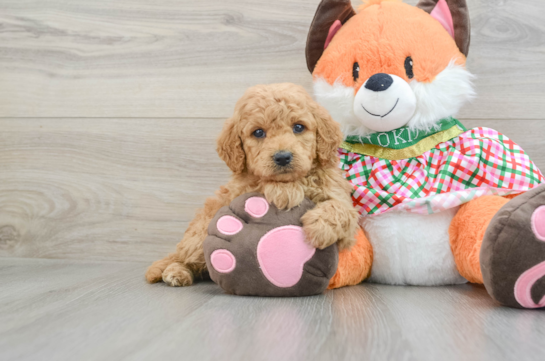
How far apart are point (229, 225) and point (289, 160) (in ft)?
0.54

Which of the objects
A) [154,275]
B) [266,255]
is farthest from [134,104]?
[266,255]

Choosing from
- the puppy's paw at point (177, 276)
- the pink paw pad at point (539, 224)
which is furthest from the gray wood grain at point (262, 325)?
the pink paw pad at point (539, 224)

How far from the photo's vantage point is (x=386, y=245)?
0.96 m

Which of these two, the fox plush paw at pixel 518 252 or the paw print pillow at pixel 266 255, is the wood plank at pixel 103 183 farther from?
the fox plush paw at pixel 518 252

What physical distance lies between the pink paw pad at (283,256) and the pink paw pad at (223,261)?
5 centimetres

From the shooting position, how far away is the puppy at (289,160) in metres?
0.82

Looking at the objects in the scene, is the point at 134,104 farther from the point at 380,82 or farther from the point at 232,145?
the point at 380,82

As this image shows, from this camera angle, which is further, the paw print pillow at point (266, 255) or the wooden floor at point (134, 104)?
the wooden floor at point (134, 104)

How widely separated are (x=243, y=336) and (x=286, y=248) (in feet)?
0.72

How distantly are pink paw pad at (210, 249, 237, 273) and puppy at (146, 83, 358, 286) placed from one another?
13 cm

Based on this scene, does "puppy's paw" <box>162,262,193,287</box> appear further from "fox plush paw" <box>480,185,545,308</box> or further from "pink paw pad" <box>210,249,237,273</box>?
"fox plush paw" <box>480,185,545,308</box>

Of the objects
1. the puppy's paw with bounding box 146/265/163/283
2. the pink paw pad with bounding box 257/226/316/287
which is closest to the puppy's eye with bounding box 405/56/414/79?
the pink paw pad with bounding box 257/226/316/287

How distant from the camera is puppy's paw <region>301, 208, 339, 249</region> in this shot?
2.54 ft

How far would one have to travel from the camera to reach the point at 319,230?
2.53ft
